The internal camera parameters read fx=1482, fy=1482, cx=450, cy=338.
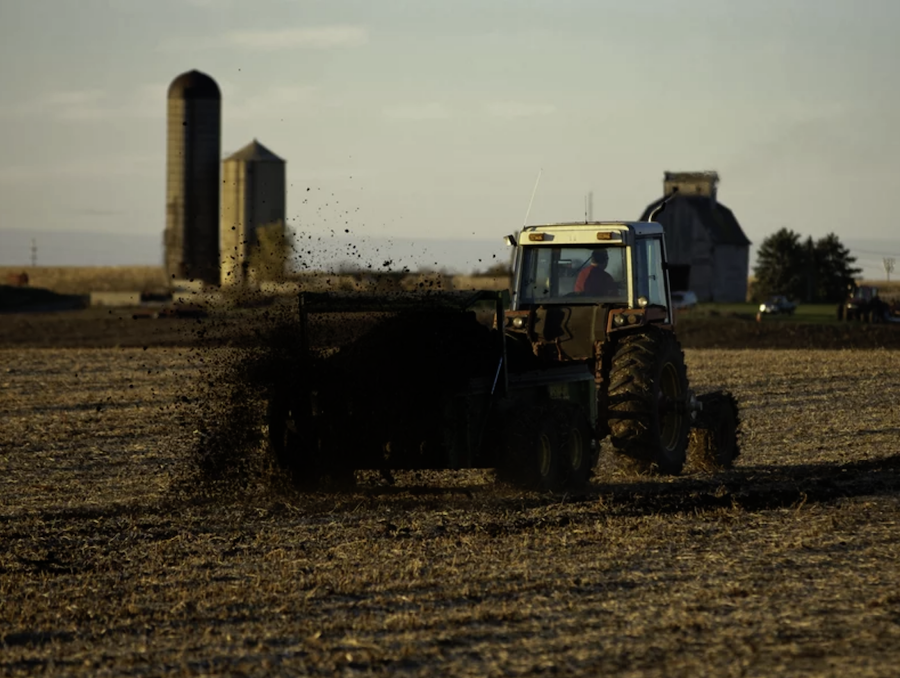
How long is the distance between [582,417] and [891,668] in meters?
6.33

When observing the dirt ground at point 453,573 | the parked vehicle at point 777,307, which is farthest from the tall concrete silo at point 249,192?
the dirt ground at point 453,573

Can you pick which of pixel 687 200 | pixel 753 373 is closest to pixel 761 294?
pixel 687 200

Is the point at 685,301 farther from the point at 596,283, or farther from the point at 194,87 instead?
the point at 596,283

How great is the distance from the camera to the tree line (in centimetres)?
8181

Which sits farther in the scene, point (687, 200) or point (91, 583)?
point (687, 200)

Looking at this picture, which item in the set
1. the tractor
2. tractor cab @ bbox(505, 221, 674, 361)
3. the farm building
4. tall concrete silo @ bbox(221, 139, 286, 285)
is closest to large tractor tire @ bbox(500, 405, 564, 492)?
the tractor

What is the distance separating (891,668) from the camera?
6.84 m

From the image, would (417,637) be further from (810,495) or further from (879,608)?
(810,495)

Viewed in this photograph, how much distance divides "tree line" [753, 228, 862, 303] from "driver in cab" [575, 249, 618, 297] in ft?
225

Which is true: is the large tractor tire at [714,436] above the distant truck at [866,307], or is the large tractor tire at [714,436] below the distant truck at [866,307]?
below

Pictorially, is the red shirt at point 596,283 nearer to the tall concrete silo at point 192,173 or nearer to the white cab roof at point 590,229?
the white cab roof at point 590,229

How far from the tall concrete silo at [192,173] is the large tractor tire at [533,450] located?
53.6 metres

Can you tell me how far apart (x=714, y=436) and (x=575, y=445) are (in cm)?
285

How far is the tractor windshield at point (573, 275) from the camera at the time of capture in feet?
47.6
